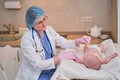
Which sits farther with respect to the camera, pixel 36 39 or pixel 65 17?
pixel 65 17

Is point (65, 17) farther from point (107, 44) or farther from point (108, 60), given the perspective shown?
point (108, 60)

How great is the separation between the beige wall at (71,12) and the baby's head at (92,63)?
136 cm

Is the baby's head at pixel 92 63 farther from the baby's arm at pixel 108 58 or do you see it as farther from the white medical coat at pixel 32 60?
the white medical coat at pixel 32 60

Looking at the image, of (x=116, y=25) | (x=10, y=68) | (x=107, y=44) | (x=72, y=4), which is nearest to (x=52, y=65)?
(x=107, y=44)

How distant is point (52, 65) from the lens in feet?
5.99

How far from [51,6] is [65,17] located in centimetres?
24

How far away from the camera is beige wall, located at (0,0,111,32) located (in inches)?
122

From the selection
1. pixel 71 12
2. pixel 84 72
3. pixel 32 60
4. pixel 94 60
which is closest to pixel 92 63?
pixel 94 60

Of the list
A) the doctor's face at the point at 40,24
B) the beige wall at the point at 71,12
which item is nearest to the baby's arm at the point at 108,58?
the doctor's face at the point at 40,24

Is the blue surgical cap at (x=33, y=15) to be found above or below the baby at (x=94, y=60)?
above

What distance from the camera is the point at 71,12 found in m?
3.14

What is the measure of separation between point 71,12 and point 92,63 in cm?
148

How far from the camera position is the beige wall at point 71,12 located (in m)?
3.09

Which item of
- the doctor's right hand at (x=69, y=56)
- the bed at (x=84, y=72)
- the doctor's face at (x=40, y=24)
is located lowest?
the bed at (x=84, y=72)
